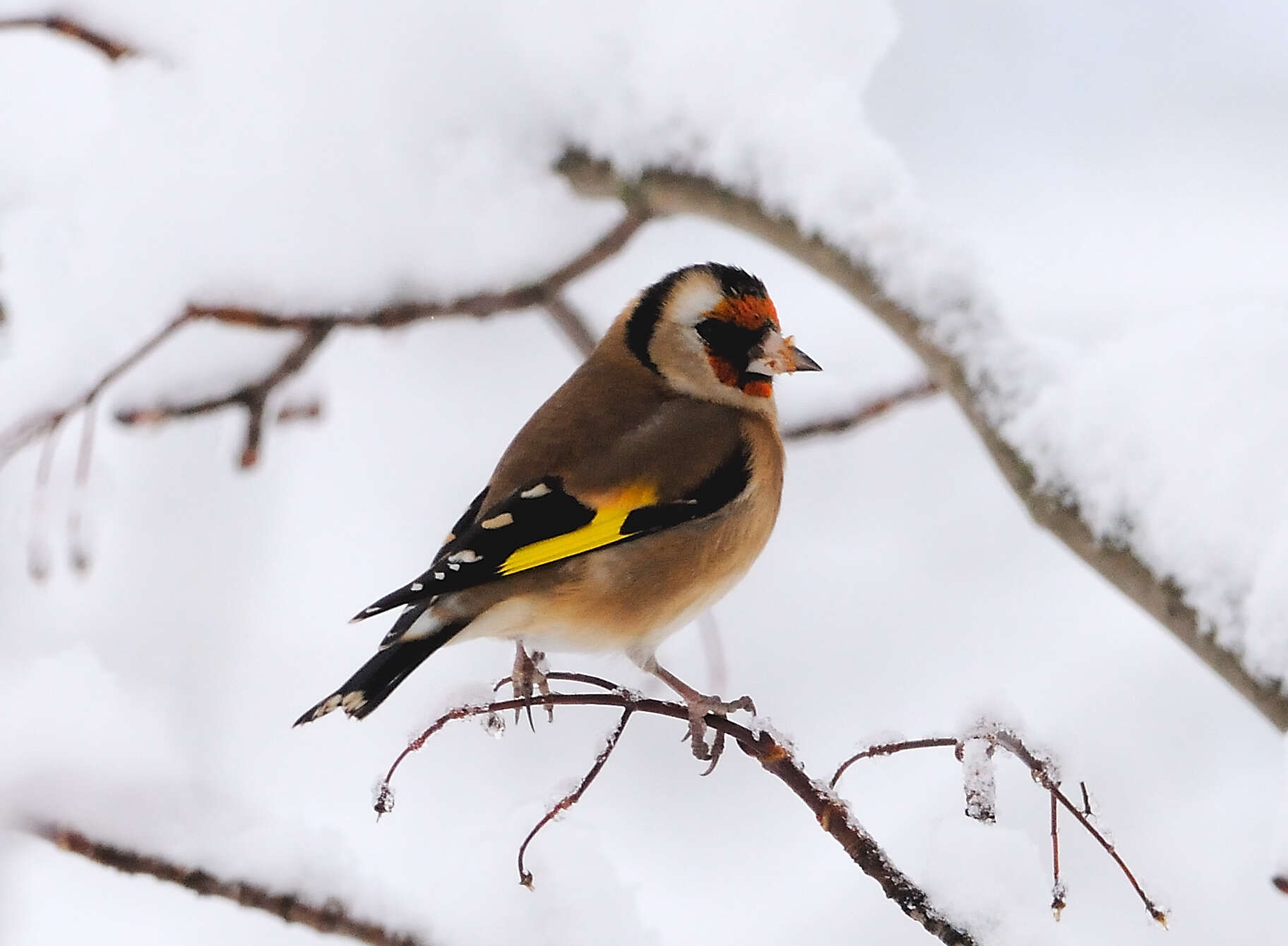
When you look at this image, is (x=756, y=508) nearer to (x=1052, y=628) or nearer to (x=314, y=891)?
(x=314, y=891)

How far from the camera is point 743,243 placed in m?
3.28

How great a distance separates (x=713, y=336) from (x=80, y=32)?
1.25 meters

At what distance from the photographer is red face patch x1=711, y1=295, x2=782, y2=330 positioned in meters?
2.08

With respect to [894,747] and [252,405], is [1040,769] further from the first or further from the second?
[252,405]

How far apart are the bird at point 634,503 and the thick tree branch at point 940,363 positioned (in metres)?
0.14

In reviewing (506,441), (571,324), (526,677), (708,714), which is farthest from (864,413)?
(708,714)

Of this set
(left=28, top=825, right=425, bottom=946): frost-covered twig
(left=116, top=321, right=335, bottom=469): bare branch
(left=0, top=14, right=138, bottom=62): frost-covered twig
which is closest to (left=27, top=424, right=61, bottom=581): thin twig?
(left=116, top=321, right=335, bottom=469): bare branch

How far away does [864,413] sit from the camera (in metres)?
2.43

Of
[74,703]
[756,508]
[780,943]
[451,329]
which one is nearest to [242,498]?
[451,329]

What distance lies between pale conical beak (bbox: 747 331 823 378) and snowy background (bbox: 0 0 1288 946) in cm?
21

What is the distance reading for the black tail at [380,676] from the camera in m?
1.41

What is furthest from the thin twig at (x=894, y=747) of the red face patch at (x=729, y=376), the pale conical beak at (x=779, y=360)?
the red face patch at (x=729, y=376)

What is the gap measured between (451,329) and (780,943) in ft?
4.90

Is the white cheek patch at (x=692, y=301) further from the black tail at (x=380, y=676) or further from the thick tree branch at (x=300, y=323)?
the black tail at (x=380, y=676)
